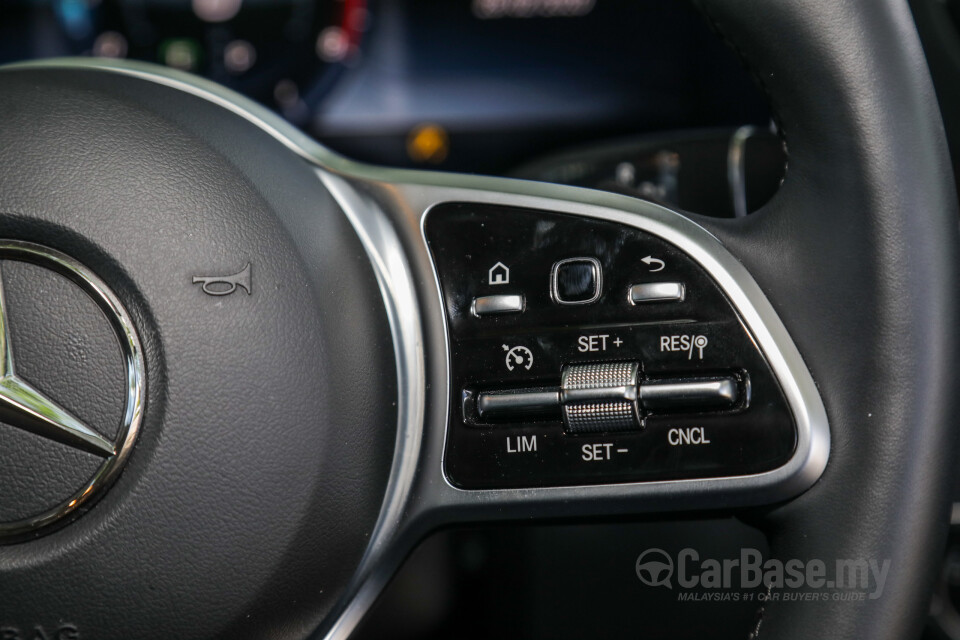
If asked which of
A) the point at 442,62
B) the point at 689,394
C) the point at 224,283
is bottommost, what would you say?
the point at 689,394

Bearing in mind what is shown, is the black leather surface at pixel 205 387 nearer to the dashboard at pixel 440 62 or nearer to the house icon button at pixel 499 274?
the house icon button at pixel 499 274

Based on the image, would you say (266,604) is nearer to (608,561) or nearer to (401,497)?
(401,497)

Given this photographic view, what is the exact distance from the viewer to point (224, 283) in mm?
661

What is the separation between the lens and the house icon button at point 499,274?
0.69 meters

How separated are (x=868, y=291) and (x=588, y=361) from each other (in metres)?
0.17

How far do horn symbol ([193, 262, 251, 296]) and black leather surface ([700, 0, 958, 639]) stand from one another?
31 cm

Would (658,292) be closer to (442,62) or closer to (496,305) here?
(496,305)

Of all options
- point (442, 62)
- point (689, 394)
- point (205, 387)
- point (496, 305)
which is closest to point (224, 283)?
point (205, 387)

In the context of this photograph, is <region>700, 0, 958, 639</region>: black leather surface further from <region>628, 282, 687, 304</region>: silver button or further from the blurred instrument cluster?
the blurred instrument cluster

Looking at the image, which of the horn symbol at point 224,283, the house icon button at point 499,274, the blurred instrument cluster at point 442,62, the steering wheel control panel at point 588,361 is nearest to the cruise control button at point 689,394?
the steering wheel control panel at point 588,361

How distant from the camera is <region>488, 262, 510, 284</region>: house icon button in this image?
692 mm

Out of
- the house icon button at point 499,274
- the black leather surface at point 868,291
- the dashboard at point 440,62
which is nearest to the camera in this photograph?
the black leather surface at point 868,291

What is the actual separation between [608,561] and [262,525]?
0.43 metres

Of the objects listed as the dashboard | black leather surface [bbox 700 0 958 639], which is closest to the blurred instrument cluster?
the dashboard
